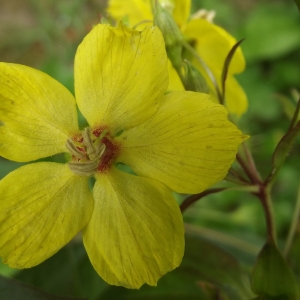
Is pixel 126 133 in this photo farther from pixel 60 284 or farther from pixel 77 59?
pixel 60 284

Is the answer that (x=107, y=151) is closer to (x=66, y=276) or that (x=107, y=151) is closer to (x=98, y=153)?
(x=98, y=153)

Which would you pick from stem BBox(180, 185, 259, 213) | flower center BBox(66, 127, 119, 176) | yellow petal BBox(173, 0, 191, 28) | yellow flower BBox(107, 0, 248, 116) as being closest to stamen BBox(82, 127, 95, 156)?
flower center BBox(66, 127, 119, 176)

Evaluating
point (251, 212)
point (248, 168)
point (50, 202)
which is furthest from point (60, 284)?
point (251, 212)

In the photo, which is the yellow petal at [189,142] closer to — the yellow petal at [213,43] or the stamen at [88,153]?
the stamen at [88,153]

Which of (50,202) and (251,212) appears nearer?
(50,202)

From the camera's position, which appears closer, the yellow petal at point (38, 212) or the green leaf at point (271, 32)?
the yellow petal at point (38, 212)

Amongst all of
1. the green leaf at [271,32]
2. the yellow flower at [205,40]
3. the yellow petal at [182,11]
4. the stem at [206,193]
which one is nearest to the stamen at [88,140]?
the stem at [206,193]

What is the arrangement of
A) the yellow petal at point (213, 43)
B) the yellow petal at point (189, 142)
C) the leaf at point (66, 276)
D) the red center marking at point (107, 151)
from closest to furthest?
the yellow petal at point (189, 142) → the red center marking at point (107, 151) → the yellow petal at point (213, 43) → the leaf at point (66, 276)

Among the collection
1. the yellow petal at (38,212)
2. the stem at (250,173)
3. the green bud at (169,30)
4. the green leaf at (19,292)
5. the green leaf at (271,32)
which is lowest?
the green leaf at (271,32)
